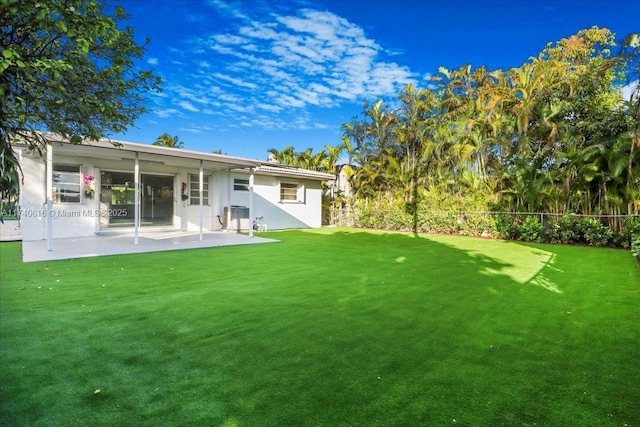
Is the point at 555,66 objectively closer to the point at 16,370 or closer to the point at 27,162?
the point at 16,370

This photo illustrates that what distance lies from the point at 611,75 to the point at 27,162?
67.6 ft

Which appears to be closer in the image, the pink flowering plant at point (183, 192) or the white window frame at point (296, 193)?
the pink flowering plant at point (183, 192)

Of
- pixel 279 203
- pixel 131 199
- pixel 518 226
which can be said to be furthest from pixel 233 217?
pixel 518 226

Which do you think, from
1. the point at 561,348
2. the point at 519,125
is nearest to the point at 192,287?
the point at 561,348

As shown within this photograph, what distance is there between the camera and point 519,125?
1391 cm

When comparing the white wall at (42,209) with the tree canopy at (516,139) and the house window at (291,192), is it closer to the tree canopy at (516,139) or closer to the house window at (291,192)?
the house window at (291,192)

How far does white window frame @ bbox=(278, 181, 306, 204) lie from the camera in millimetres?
17345

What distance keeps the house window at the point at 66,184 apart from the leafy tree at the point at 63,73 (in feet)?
29.9

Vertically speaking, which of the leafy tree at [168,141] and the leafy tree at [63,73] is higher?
the leafy tree at [168,141]

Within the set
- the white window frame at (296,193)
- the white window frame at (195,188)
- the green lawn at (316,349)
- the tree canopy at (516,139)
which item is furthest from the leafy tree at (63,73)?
the white window frame at (296,193)

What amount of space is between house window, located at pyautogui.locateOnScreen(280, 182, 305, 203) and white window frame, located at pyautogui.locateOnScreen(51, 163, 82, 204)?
8469 mm

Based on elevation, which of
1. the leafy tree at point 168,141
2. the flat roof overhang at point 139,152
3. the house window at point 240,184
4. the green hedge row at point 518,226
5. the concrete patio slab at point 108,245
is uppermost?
the leafy tree at point 168,141

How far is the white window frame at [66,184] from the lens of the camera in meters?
11.1

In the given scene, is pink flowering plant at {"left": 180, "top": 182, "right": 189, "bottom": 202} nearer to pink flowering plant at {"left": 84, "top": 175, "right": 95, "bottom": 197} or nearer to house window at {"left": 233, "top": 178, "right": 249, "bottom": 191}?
house window at {"left": 233, "top": 178, "right": 249, "bottom": 191}
